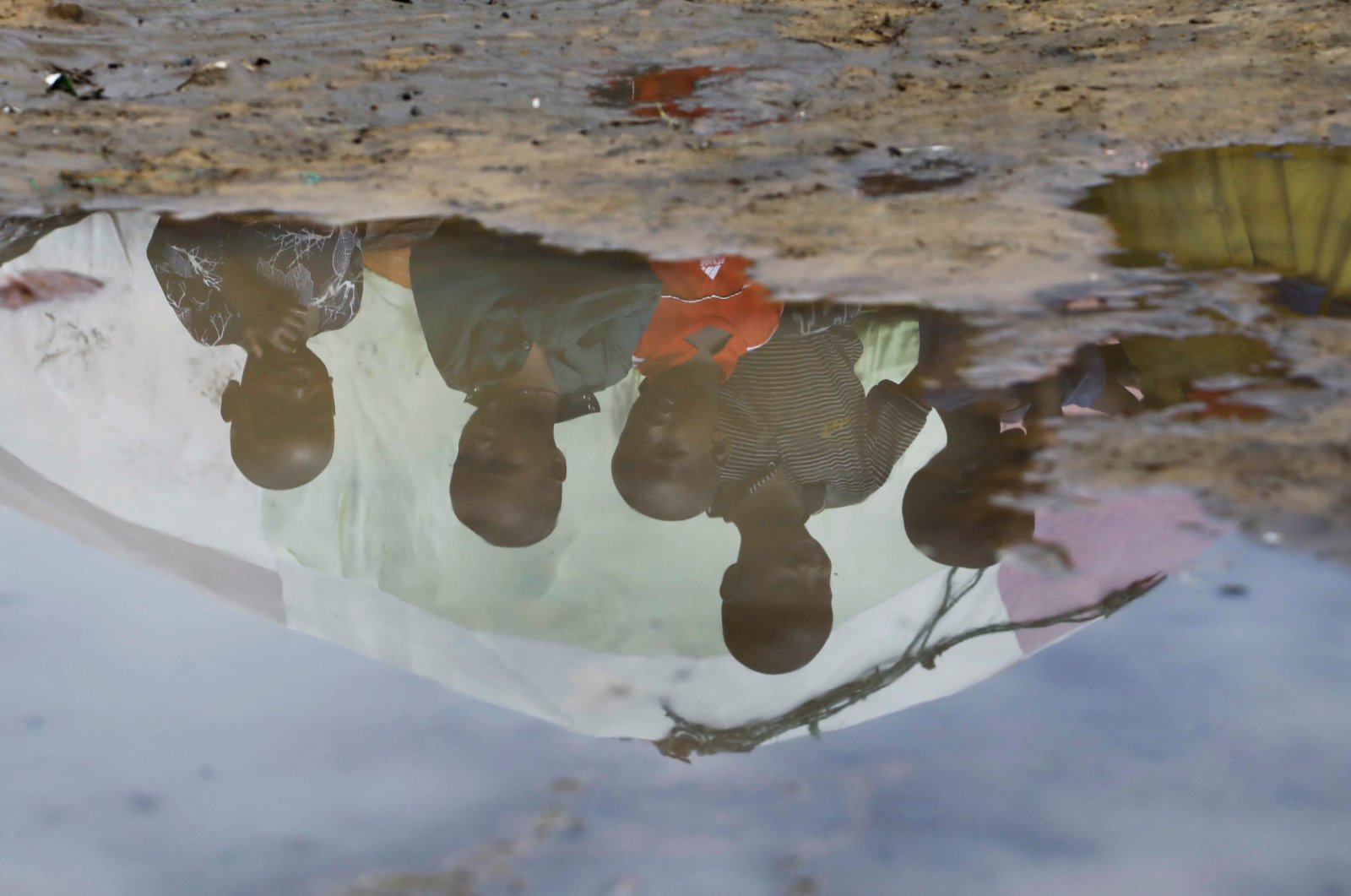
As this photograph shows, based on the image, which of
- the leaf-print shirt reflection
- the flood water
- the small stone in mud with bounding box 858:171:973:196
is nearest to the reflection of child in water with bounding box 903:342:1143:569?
the flood water

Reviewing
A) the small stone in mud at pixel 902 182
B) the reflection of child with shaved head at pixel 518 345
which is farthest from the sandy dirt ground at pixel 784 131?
the reflection of child with shaved head at pixel 518 345

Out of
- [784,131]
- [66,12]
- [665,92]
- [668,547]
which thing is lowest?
[668,547]

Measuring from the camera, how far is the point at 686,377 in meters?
1.98

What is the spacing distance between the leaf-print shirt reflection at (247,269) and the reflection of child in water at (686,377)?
0.62 metres

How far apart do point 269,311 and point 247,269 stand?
0.49 feet

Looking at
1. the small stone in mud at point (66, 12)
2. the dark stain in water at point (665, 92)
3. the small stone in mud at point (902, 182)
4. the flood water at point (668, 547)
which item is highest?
the small stone in mud at point (66, 12)

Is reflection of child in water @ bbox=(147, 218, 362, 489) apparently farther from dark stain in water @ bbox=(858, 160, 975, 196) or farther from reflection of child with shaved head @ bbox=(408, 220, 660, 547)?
dark stain in water @ bbox=(858, 160, 975, 196)

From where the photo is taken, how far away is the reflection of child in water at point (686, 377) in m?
1.72

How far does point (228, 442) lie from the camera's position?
5.84 ft

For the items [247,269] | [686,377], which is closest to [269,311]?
[247,269]

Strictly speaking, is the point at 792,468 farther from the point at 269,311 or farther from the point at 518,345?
the point at 269,311

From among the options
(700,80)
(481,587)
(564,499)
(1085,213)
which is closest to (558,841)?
(481,587)

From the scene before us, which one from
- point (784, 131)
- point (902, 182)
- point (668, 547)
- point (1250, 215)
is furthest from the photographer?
point (784, 131)

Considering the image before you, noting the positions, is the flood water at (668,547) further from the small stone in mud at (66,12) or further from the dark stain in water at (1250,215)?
the small stone in mud at (66,12)
